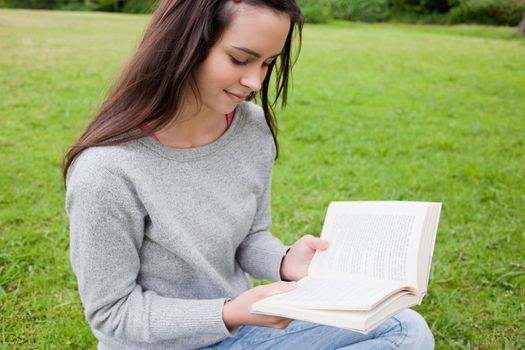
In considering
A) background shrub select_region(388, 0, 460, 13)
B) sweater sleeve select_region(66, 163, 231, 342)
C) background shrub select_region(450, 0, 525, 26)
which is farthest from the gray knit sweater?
background shrub select_region(388, 0, 460, 13)

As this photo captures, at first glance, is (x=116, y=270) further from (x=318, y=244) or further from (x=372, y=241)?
(x=372, y=241)

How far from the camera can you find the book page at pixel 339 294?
1060 millimetres

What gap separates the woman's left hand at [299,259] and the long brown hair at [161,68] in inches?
19.5

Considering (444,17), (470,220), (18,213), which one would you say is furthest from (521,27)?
(18,213)

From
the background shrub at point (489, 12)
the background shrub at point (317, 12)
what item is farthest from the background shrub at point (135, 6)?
the background shrub at point (489, 12)

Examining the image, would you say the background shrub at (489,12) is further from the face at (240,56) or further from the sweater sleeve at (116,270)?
the sweater sleeve at (116,270)

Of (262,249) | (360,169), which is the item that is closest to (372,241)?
(262,249)

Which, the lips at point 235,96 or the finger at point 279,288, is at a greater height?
the lips at point 235,96

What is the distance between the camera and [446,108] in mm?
5539

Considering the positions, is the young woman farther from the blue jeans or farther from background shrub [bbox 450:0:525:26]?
background shrub [bbox 450:0:525:26]

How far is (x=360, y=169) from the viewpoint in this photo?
3764 millimetres

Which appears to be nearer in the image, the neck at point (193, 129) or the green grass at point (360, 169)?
the neck at point (193, 129)

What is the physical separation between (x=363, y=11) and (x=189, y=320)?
22.5 metres

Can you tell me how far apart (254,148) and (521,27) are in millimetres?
15653
